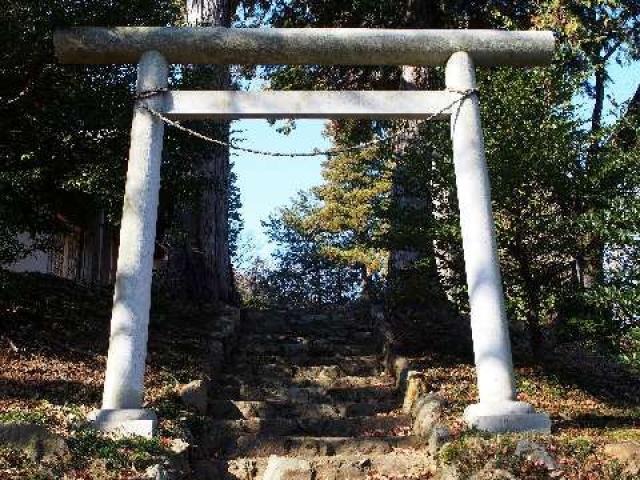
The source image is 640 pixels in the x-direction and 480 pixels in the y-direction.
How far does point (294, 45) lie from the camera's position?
22.1 ft

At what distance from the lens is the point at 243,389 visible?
814 cm

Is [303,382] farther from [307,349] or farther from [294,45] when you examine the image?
[294,45]

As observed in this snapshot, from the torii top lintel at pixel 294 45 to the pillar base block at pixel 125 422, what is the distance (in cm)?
350

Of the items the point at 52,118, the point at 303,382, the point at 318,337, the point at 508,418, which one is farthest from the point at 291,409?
the point at 52,118

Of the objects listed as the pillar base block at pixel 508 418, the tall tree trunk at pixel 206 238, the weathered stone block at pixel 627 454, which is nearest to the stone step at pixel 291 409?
the pillar base block at pixel 508 418

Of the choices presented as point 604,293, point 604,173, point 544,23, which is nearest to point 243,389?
point 604,293

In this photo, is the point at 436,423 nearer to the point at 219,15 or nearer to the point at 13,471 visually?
the point at 13,471

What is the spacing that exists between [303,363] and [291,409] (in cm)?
177

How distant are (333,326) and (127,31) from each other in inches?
243

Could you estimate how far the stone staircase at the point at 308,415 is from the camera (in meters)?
5.89

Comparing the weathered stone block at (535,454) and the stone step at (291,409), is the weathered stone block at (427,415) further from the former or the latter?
the weathered stone block at (535,454)

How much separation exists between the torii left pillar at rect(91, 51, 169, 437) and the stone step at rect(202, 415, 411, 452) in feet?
3.75

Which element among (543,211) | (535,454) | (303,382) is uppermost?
(543,211)

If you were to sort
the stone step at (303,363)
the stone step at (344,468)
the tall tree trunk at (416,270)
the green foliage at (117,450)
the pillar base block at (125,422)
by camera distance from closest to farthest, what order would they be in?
the green foliage at (117,450)
the pillar base block at (125,422)
the stone step at (344,468)
the tall tree trunk at (416,270)
the stone step at (303,363)
